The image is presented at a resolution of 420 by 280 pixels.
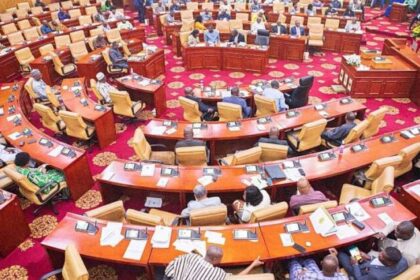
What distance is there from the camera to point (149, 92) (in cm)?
851

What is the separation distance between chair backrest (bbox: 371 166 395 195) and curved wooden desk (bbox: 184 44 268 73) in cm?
648

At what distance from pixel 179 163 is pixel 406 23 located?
14.7 m

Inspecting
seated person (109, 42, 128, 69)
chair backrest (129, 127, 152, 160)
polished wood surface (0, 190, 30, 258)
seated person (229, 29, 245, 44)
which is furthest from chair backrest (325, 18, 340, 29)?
polished wood surface (0, 190, 30, 258)

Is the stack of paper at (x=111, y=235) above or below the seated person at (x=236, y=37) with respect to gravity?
below

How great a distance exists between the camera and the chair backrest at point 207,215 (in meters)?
4.43

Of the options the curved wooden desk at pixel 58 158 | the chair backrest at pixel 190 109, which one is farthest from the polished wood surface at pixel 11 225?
the chair backrest at pixel 190 109

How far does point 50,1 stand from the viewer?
18.3 m

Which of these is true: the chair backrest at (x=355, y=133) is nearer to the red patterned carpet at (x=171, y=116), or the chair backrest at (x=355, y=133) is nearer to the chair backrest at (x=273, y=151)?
the chair backrest at (x=273, y=151)

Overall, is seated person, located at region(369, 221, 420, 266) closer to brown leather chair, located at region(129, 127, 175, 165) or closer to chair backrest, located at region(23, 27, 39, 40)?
brown leather chair, located at region(129, 127, 175, 165)

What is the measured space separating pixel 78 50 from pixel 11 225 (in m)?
7.46

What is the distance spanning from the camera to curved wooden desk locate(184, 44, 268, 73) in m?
10.8

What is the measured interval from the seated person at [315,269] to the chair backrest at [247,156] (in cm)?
191

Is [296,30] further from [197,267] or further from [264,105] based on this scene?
[197,267]

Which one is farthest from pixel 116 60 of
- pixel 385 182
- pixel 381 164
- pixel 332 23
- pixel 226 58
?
pixel 385 182
